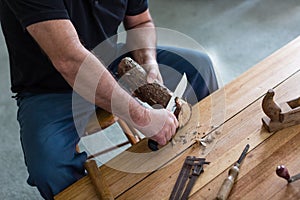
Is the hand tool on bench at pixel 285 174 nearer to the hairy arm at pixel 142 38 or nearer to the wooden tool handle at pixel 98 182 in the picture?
the wooden tool handle at pixel 98 182

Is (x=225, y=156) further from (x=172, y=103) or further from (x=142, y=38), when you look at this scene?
(x=142, y=38)

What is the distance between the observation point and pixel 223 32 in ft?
7.97

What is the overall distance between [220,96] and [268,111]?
17 cm

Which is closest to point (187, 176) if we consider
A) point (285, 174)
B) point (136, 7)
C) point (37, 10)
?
point (285, 174)

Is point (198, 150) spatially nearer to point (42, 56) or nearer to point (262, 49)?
point (42, 56)

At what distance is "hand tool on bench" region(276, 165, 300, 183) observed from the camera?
869 mm

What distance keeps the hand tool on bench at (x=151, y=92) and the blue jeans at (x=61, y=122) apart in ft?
0.58

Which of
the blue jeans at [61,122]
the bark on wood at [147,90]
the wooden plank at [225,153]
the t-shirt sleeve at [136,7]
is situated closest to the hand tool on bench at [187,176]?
the wooden plank at [225,153]

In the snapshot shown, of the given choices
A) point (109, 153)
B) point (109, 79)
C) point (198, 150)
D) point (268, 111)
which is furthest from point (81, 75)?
point (109, 153)

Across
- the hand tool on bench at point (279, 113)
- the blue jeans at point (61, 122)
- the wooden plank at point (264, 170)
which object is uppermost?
the hand tool on bench at point (279, 113)

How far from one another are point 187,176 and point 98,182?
193mm

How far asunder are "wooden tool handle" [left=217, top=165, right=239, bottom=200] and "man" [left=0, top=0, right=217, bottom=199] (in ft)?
0.62

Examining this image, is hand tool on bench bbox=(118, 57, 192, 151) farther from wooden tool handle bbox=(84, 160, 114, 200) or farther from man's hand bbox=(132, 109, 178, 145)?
wooden tool handle bbox=(84, 160, 114, 200)

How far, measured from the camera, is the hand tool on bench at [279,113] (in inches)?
39.2
